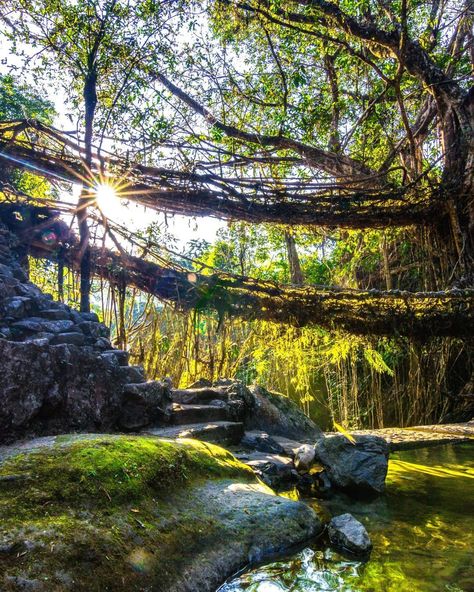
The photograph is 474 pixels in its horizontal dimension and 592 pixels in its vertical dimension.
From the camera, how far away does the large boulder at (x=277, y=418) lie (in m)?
5.37

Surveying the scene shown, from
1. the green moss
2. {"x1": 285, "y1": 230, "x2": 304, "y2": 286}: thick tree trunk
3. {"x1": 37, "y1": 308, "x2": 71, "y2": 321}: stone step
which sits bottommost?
the green moss

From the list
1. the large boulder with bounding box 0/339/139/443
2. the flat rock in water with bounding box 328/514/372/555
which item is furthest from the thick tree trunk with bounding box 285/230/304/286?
the flat rock in water with bounding box 328/514/372/555

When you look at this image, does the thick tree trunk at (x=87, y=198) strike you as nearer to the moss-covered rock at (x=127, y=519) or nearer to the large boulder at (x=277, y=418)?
the large boulder at (x=277, y=418)

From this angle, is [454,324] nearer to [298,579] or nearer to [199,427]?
[199,427]

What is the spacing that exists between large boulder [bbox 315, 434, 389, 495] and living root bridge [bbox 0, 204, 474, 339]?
1456mm

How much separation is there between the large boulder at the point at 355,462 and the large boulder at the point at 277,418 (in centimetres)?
159

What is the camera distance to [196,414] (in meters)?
4.20

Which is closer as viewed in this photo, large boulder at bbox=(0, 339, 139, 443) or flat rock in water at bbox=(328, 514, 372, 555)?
flat rock in water at bbox=(328, 514, 372, 555)

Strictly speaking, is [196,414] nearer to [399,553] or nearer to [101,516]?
[399,553]

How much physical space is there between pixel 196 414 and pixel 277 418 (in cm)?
173

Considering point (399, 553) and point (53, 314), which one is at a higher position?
point (53, 314)

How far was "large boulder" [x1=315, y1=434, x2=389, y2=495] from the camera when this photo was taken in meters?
3.38

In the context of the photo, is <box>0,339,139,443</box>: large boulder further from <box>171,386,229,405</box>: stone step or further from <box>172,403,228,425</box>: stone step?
<box>171,386,229,405</box>: stone step

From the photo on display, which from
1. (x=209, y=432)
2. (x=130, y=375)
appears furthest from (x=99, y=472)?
(x=209, y=432)
